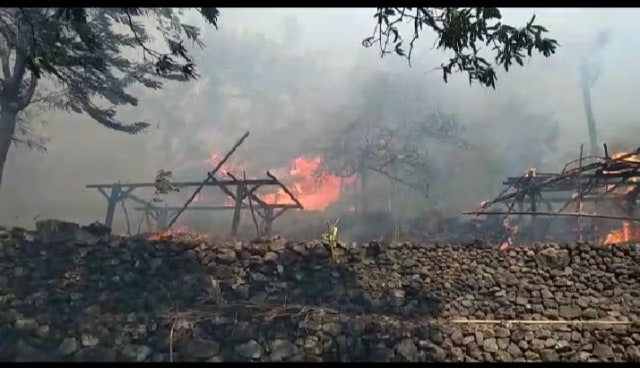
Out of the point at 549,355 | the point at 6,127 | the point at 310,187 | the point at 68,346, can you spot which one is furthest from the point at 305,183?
the point at 68,346

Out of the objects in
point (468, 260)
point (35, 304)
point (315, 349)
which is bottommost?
point (315, 349)

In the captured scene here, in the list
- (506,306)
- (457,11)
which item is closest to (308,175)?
(506,306)

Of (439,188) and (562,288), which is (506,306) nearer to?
(562,288)

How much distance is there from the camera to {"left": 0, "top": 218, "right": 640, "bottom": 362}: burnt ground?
8711 mm

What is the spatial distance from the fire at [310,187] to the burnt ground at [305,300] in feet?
21.8

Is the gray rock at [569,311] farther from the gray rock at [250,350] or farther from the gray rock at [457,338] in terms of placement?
the gray rock at [250,350]

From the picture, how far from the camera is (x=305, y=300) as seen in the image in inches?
392

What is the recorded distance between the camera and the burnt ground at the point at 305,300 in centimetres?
871

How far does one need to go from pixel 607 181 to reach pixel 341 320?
300 inches

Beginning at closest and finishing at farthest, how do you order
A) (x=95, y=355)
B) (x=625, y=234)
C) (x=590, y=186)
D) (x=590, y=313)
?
(x=95, y=355), (x=590, y=313), (x=590, y=186), (x=625, y=234)

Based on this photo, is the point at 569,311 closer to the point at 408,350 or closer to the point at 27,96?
the point at 408,350

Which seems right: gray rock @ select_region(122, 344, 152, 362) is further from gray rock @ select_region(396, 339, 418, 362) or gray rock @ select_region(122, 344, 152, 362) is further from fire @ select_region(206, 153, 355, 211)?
fire @ select_region(206, 153, 355, 211)

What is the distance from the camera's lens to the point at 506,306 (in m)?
9.93

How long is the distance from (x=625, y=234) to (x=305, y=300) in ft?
29.1
